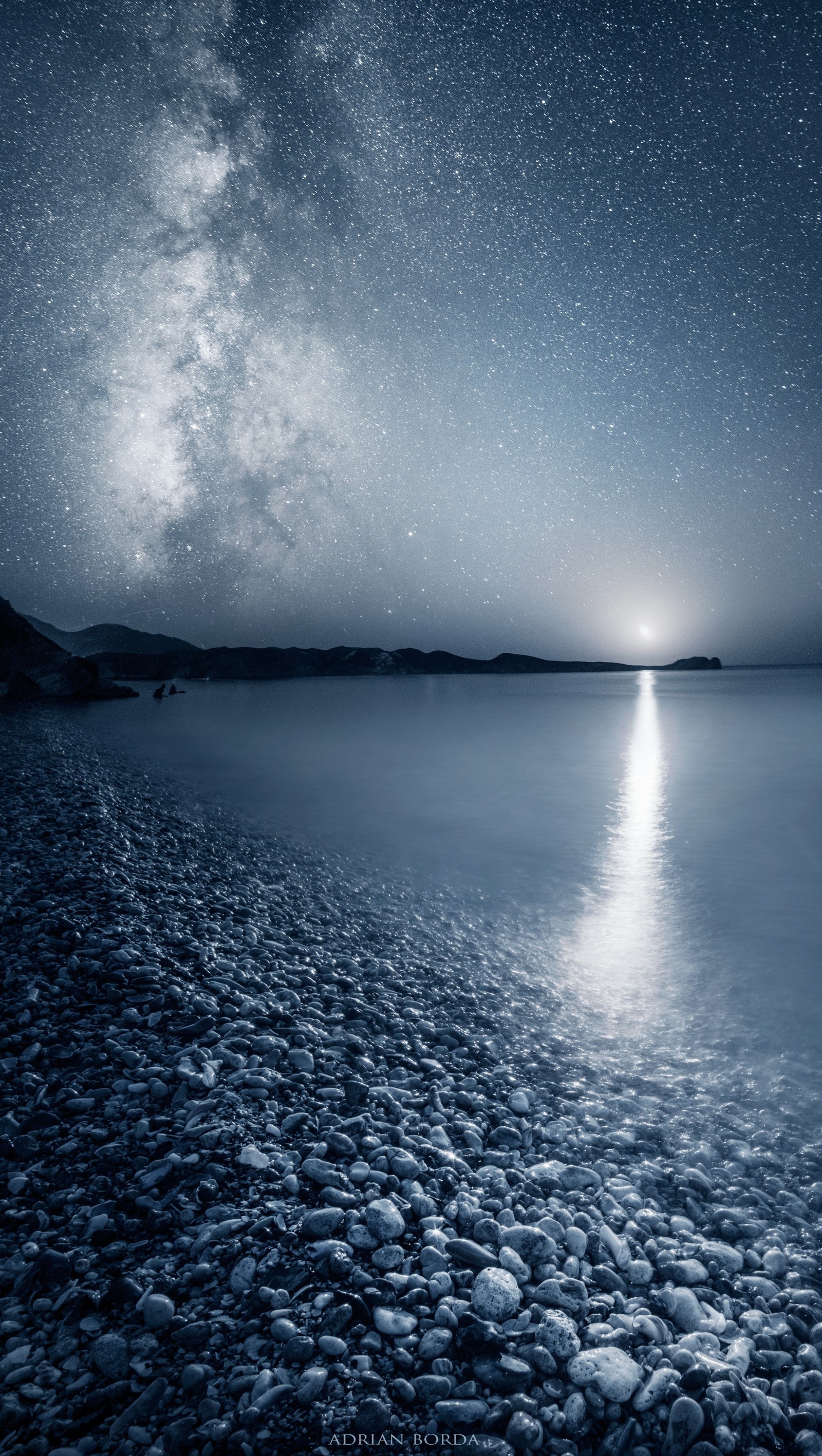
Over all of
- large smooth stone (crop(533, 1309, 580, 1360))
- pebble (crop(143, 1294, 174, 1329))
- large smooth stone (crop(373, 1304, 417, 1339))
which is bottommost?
large smooth stone (crop(533, 1309, 580, 1360))

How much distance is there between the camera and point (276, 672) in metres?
187

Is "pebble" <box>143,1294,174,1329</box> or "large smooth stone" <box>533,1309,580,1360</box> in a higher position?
"pebble" <box>143,1294,174,1329</box>

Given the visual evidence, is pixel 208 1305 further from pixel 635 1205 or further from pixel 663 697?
pixel 663 697

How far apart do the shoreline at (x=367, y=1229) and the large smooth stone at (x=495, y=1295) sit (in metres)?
0.01

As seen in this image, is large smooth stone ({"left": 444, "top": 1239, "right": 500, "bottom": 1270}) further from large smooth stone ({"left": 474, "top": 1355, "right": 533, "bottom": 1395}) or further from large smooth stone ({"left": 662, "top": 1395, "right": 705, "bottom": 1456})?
large smooth stone ({"left": 662, "top": 1395, "right": 705, "bottom": 1456})

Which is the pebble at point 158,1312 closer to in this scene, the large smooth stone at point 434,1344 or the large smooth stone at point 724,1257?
the large smooth stone at point 434,1344

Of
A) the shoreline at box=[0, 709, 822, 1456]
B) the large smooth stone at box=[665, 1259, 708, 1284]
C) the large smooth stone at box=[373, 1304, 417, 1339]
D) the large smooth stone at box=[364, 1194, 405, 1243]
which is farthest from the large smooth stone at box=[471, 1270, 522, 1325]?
the large smooth stone at box=[665, 1259, 708, 1284]

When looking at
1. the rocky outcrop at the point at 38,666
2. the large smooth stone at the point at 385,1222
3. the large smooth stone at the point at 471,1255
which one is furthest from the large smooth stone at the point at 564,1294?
the rocky outcrop at the point at 38,666

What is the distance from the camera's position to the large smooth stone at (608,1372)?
7.63 ft

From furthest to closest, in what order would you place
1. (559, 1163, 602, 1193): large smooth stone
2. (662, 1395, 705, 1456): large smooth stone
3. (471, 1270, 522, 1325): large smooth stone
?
(559, 1163, 602, 1193): large smooth stone, (471, 1270, 522, 1325): large smooth stone, (662, 1395, 705, 1456): large smooth stone

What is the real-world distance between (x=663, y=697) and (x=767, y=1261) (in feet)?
304

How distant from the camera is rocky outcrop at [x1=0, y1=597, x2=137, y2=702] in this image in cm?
4619

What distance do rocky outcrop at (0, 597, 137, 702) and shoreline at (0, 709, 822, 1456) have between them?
48759 millimetres

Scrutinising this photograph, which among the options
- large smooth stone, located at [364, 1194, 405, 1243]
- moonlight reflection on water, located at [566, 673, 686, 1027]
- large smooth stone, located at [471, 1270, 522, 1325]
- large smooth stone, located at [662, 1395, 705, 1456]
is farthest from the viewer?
moonlight reflection on water, located at [566, 673, 686, 1027]
